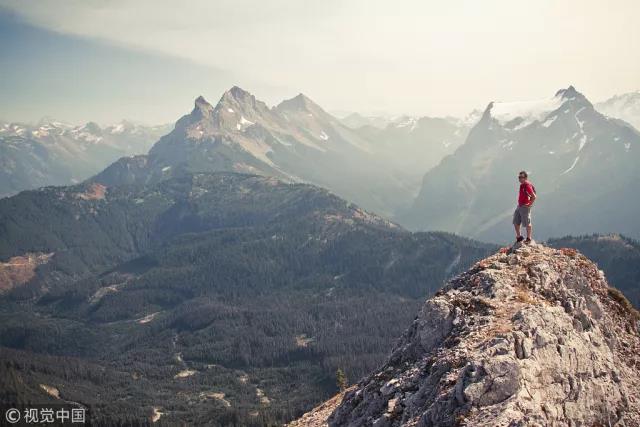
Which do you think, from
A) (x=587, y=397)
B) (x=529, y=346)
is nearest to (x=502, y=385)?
(x=529, y=346)

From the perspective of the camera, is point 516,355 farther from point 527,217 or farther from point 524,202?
point 527,217

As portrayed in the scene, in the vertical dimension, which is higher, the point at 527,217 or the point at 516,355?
the point at 527,217

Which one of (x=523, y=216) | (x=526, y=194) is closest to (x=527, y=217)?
(x=523, y=216)

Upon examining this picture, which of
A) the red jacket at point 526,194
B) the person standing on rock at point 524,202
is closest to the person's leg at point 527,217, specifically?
the person standing on rock at point 524,202

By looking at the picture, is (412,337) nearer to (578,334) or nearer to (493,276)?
(493,276)

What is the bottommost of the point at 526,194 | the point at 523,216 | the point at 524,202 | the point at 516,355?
the point at 516,355

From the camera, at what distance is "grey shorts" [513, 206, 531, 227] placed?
55.8 metres

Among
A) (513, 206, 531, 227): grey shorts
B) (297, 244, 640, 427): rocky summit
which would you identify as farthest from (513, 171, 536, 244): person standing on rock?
(297, 244, 640, 427): rocky summit

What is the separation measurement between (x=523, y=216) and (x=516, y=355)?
63.0 ft

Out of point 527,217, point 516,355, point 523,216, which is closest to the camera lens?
point 516,355

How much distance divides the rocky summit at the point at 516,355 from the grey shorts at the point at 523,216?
2658mm

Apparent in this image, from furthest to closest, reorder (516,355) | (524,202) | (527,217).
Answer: (527,217) < (524,202) < (516,355)

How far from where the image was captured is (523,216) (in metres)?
56.3

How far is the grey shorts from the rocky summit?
266 centimetres
